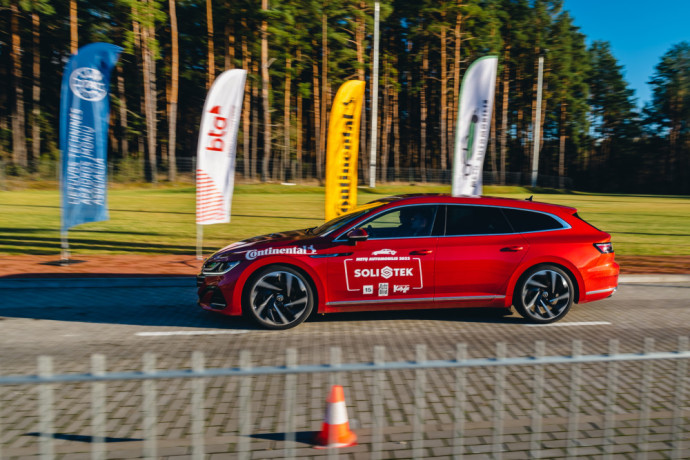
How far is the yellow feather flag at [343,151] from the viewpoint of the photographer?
11984 mm

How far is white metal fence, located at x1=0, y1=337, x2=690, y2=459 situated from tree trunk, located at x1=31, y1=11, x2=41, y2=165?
1633 inches

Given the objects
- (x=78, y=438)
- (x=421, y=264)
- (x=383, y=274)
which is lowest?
(x=78, y=438)

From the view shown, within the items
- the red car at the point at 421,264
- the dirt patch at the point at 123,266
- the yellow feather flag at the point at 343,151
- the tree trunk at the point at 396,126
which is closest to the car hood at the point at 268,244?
the red car at the point at 421,264

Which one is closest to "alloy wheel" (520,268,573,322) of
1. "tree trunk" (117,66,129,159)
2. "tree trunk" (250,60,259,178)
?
"tree trunk" (250,60,259,178)

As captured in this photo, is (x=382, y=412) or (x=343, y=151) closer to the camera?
(x=382, y=412)

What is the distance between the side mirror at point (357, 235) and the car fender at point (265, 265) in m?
0.59

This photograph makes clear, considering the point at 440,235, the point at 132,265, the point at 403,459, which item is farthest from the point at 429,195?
the point at 132,265

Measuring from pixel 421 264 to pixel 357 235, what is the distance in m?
0.89

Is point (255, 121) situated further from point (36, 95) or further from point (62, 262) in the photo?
point (62, 262)

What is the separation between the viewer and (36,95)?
41906mm

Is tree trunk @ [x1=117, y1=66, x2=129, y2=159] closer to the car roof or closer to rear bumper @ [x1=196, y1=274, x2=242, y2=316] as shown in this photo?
rear bumper @ [x1=196, y1=274, x2=242, y2=316]

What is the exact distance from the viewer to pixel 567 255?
737 cm

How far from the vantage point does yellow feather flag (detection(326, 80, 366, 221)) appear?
472 inches

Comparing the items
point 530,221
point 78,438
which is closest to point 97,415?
point 78,438
